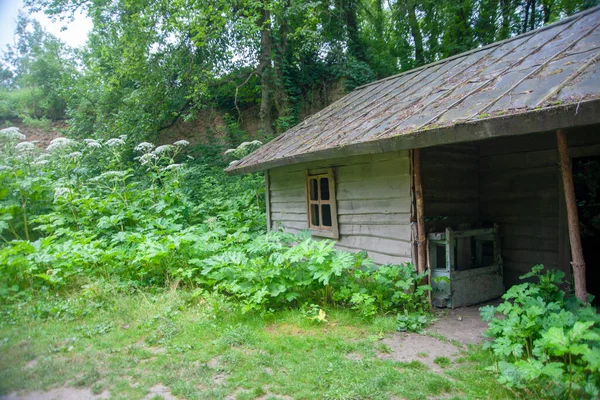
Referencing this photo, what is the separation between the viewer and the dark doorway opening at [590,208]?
265 inches

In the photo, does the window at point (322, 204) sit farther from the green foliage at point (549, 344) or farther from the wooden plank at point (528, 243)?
the green foliage at point (549, 344)

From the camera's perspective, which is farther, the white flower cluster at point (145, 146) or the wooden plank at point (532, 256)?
the white flower cluster at point (145, 146)

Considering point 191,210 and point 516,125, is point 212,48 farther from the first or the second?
point 516,125

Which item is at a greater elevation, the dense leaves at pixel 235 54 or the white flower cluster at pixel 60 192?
the dense leaves at pixel 235 54

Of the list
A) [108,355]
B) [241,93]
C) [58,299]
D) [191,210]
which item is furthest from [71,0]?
[108,355]

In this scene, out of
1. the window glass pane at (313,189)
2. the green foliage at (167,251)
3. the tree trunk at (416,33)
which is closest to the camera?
the green foliage at (167,251)

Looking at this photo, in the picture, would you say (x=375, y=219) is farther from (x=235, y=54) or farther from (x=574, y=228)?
(x=235, y=54)

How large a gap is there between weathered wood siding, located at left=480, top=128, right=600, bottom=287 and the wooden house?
2cm

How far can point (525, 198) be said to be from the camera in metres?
5.95

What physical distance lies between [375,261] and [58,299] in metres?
4.90

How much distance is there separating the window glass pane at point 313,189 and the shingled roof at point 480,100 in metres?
0.81

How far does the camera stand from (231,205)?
9.79 metres

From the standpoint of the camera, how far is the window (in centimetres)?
678

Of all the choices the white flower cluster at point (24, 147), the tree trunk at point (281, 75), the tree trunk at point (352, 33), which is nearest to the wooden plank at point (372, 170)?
the white flower cluster at point (24, 147)
